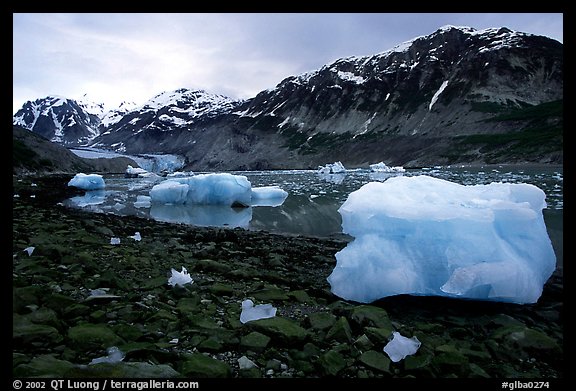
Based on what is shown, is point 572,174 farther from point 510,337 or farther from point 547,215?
point 547,215

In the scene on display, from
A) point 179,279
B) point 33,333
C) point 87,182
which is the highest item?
point 87,182

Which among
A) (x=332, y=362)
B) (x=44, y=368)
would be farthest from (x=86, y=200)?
(x=332, y=362)

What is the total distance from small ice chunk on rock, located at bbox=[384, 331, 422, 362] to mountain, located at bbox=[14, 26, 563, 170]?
79358 millimetres

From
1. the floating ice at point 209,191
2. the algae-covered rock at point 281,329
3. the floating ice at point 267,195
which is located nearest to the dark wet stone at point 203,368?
the algae-covered rock at point 281,329

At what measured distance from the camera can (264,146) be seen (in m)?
152

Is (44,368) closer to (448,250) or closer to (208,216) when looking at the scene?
(448,250)

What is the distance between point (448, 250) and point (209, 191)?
1763 cm

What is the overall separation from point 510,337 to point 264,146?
14971 cm

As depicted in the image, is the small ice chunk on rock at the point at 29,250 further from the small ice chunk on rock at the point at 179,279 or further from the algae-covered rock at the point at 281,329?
the algae-covered rock at the point at 281,329

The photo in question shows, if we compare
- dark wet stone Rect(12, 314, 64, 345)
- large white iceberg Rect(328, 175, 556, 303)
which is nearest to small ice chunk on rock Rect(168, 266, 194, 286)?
dark wet stone Rect(12, 314, 64, 345)

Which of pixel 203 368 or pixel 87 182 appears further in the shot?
pixel 87 182

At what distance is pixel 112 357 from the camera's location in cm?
356

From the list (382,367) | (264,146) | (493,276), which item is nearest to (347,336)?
(382,367)

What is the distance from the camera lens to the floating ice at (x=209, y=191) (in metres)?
21.3
